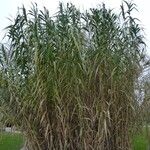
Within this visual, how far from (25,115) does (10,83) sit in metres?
0.63

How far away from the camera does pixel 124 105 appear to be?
8.39m

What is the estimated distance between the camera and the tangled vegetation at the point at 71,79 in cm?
813

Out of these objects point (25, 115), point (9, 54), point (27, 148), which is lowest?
point (27, 148)

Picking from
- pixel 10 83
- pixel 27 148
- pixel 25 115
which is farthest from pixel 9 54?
pixel 27 148

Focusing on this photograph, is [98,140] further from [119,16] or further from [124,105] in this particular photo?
[119,16]

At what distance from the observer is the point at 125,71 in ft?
28.2

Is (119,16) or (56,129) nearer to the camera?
(56,129)

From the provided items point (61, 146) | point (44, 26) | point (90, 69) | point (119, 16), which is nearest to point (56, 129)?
point (61, 146)

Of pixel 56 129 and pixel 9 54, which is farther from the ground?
pixel 9 54

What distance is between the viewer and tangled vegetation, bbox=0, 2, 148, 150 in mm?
8133

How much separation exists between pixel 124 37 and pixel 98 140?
1991 mm

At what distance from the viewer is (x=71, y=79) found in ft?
26.8

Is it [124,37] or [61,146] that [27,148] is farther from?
[124,37]

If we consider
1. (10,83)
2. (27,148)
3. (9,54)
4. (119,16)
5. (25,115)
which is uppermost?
(119,16)
